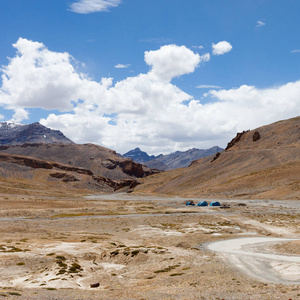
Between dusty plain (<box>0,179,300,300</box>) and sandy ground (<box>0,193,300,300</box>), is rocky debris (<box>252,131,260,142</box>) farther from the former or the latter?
sandy ground (<box>0,193,300,300</box>)

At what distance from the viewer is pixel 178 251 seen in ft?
94.5

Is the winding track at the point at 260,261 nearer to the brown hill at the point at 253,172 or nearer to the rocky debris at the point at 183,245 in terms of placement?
the rocky debris at the point at 183,245

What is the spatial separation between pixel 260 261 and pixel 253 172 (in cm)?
11939

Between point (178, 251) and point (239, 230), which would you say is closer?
point (178, 251)

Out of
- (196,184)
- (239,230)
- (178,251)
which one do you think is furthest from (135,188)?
(178,251)

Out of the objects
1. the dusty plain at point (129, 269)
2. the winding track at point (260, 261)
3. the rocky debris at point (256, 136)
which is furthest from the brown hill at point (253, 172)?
the dusty plain at point (129, 269)

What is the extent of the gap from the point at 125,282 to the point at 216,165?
153735mm

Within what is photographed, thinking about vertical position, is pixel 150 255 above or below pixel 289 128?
below

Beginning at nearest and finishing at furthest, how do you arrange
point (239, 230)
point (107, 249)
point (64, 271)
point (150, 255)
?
point (64, 271), point (150, 255), point (107, 249), point (239, 230)

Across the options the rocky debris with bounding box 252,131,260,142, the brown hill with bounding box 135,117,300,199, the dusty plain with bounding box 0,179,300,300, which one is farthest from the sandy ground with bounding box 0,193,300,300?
the rocky debris with bounding box 252,131,260,142

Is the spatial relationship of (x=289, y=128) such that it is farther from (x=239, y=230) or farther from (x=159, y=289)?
(x=159, y=289)

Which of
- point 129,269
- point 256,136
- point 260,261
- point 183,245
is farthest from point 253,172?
point 129,269

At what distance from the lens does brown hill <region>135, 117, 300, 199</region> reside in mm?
115512

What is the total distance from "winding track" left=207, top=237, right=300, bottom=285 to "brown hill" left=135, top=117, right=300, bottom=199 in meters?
74.7
